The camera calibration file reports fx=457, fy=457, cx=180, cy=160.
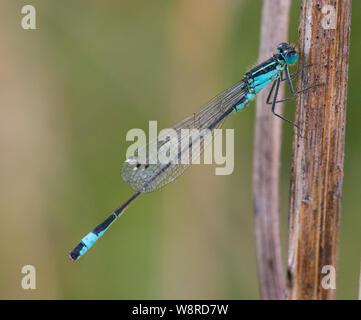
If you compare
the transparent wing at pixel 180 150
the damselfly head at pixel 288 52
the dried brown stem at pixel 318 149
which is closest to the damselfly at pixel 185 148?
the transparent wing at pixel 180 150

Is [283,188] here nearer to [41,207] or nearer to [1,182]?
[41,207]

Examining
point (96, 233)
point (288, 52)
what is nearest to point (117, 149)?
point (96, 233)

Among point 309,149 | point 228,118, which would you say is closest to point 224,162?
point 228,118

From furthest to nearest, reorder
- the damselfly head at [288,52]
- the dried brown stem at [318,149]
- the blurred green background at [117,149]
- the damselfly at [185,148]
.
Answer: the blurred green background at [117,149] < the damselfly at [185,148] < the damselfly head at [288,52] < the dried brown stem at [318,149]

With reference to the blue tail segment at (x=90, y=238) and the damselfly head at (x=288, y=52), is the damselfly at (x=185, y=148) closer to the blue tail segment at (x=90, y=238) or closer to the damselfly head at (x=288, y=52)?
the blue tail segment at (x=90, y=238)

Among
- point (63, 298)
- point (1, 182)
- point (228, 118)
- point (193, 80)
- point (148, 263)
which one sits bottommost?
point (63, 298)

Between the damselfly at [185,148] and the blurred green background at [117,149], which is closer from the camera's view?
the damselfly at [185,148]
